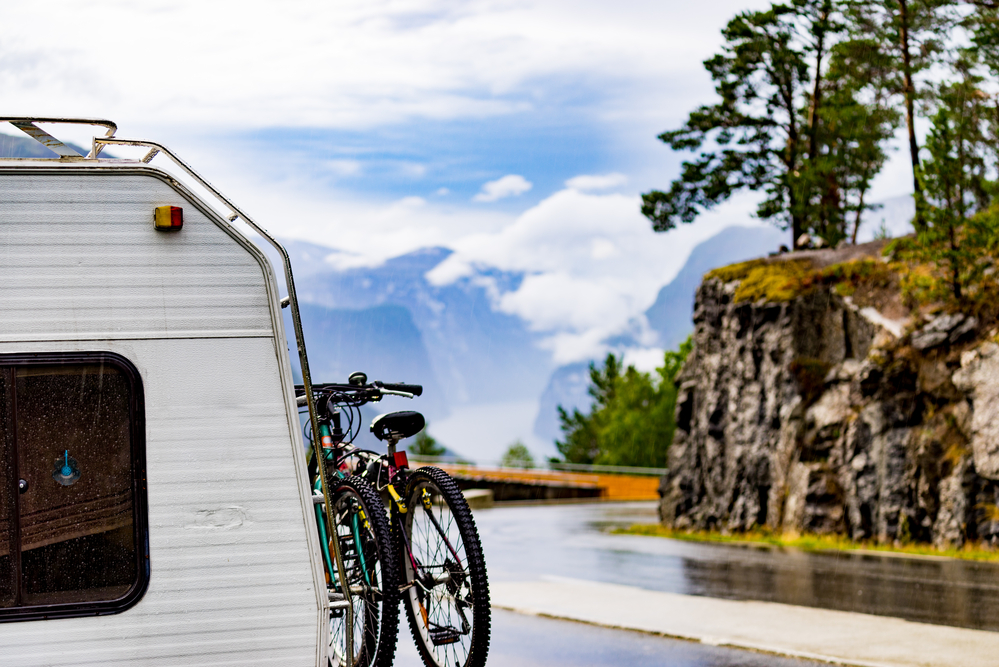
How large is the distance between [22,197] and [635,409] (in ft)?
328

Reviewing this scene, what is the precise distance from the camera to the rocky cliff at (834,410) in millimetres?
16109

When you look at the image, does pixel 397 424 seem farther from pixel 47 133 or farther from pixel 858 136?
pixel 858 136

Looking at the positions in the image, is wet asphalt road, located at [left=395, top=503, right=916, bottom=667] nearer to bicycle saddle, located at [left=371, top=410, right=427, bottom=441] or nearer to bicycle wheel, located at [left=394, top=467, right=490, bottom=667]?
bicycle wheel, located at [left=394, top=467, right=490, bottom=667]

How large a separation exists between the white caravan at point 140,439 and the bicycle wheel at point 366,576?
1309 millimetres

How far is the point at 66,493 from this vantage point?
407cm

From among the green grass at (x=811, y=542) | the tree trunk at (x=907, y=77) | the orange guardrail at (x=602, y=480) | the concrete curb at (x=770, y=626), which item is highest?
the tree trunk at (x=907, y=77)

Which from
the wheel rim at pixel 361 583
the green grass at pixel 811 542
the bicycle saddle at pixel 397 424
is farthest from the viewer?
the green grass at pixel 811 542

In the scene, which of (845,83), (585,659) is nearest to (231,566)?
(585,659)

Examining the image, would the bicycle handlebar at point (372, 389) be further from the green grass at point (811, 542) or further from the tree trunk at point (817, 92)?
the tree trunk at point (817, 92)

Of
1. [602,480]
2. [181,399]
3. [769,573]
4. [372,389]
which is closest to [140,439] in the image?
[181,399]

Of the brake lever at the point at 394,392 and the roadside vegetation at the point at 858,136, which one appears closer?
the brake lever at the point at 394,392

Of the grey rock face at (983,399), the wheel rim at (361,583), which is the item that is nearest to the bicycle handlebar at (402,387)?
the wheel rim at (361,583)

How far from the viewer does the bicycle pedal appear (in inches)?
222

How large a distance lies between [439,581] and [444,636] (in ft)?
0.96
